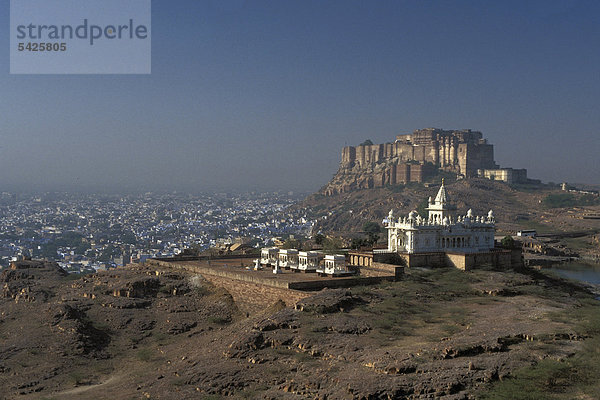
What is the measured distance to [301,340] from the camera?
21.4 meters

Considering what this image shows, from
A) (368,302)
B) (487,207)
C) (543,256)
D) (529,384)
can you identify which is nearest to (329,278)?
(368,302)

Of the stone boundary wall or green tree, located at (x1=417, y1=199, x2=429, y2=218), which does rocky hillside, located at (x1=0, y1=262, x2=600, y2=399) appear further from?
green tree, located at (x1=417, y1=199, x2=429, y2=218)

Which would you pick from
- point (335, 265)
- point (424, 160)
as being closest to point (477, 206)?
point (424, 160)

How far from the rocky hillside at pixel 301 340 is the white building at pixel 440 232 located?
126 inches

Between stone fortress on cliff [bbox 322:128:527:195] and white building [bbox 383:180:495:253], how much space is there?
7084cm

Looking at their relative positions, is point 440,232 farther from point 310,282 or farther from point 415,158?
point 415,158

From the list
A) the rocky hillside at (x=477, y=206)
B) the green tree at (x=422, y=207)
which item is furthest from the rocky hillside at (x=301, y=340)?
the rocky hillside at (x=477, y=206)

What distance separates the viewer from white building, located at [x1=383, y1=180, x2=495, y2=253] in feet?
119

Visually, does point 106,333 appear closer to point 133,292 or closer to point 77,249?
point 133,292

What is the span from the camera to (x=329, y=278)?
98.8ft

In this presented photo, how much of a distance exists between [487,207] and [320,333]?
73.5 meters

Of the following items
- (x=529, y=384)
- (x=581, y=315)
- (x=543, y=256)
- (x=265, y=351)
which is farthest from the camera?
(x=543, y=256)

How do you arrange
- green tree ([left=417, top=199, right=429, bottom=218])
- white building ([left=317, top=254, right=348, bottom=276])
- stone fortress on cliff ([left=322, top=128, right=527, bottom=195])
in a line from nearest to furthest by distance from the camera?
white building ([left=317, top=254, right=348, bottom=276]) → green tree ([left=417, top=199, right=429, bottom=218]) → stone fortress on cliff ([left=322, top=128, right=527, bottom=195])

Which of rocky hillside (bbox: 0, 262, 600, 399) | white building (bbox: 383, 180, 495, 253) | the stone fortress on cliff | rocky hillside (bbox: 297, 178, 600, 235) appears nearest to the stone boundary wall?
rocky hillside (bbox: 0, 262, 600, 399)
